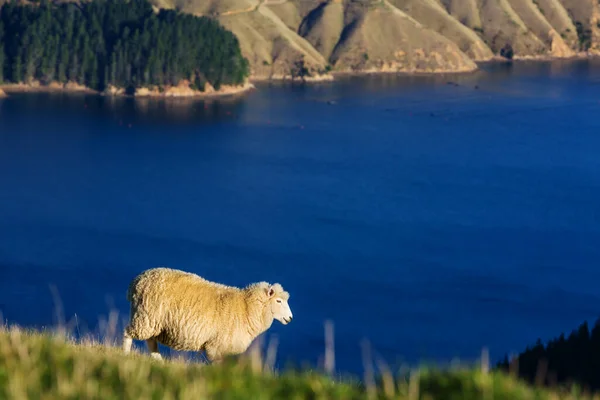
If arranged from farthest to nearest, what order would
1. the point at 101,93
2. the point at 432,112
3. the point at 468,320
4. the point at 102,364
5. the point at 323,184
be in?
the point at 101,93
the point at 432,112
the point at 323,184
the point at 468,320
the point at 102,364

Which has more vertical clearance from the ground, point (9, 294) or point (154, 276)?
point (154, 276)

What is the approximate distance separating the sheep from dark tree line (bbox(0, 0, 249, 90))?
3311 inches

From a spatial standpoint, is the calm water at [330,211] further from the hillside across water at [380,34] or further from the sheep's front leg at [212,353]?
the sheep's front leg at [212,353]

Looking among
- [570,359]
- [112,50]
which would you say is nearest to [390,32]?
[112,50]

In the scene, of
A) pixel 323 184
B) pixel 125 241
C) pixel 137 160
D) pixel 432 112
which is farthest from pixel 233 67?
pixel 125 241

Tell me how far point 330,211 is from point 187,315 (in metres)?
47.3

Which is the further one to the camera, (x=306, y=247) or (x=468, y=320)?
(x=306, y=247)

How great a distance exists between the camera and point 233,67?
95.4 m

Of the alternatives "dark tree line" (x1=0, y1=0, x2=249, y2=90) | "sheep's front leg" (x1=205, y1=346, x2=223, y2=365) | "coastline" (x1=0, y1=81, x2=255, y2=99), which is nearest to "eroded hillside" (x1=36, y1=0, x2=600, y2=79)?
"dark tree line" (x1=0, y1=0, x2=249, y2=90)

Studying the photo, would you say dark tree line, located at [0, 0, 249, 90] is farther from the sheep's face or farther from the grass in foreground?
the grass in foreground

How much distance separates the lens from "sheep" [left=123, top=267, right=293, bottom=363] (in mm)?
9305

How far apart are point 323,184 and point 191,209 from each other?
8998 millimetres

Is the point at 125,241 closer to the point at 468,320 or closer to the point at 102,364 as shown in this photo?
the point at 468,320

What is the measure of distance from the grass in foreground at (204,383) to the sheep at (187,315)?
13.1 feet
